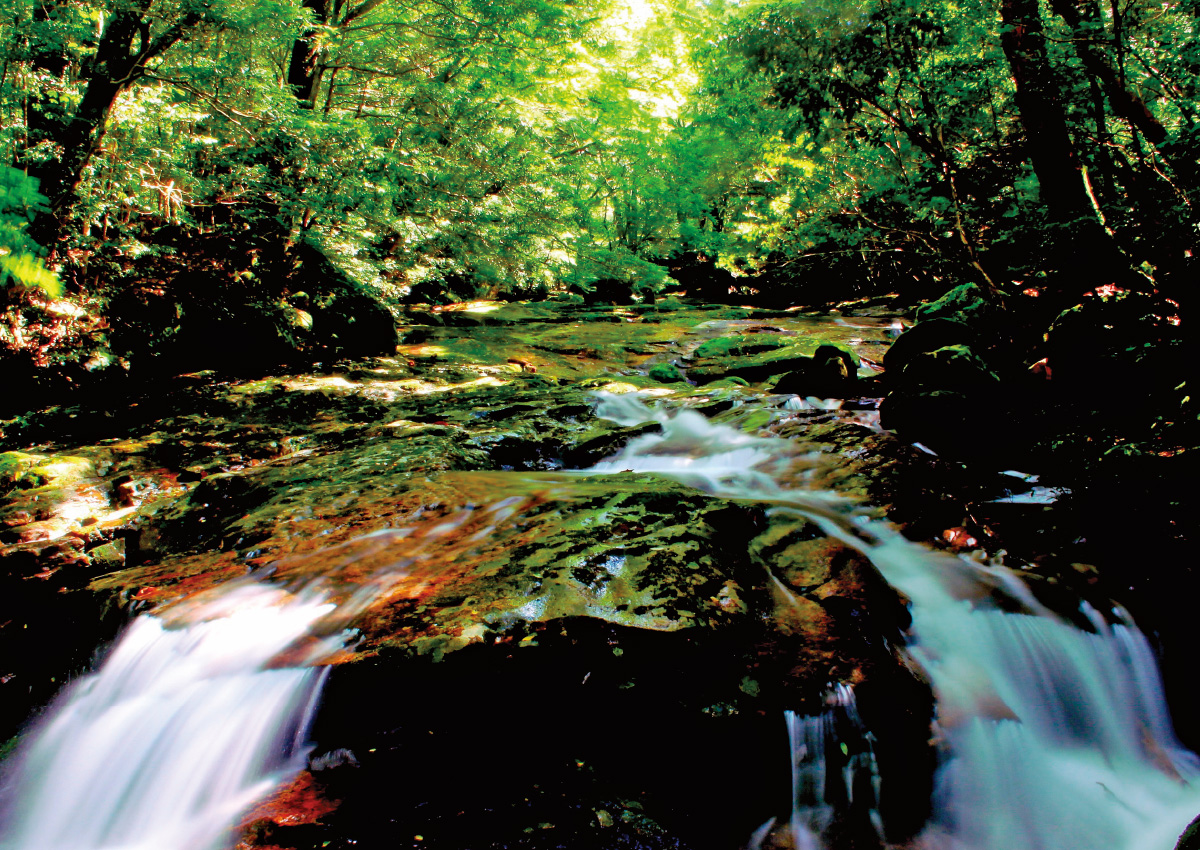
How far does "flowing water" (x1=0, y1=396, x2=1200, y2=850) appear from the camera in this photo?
2213 millimetres

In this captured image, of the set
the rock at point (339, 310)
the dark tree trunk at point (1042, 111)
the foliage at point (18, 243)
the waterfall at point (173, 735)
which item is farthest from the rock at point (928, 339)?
the rock at point (339, 310)

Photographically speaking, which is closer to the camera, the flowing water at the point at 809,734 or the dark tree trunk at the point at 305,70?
the flowing water at the point at 809,734

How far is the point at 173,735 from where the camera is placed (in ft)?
7.93

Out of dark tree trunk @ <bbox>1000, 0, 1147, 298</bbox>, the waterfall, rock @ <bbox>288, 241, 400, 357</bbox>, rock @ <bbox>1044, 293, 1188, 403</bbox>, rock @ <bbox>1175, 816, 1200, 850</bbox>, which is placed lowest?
the waterfall

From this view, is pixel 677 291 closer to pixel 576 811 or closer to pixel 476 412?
pixel 476 412

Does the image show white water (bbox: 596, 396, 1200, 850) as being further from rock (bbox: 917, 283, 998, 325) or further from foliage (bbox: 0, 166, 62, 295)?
rock (bbox: 917, 283, 998, 325)

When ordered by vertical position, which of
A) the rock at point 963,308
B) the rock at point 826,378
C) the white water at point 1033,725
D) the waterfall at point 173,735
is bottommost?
the waterfall at point 173,735

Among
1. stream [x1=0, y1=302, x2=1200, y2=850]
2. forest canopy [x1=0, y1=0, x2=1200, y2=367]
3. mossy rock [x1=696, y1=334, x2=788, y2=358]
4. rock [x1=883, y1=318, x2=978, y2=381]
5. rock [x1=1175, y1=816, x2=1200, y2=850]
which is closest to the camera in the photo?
rock [x1=1175, y1=816, x2=1200, y2=850]

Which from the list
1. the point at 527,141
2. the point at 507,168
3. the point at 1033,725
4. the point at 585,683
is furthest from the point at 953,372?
the point at 527,141

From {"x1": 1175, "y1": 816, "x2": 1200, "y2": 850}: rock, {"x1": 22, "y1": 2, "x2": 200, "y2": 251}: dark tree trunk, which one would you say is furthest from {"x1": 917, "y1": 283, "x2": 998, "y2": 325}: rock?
{"x1": 22, "y1": 2, "x2": 200, "y2": 251}: dark tree trunk

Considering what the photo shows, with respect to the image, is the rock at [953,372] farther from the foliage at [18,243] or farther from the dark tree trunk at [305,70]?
the dark tree trunk at [305,70]

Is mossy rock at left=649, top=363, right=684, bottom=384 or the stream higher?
mossy rock at left=649, top=363, right=684, bottom=384

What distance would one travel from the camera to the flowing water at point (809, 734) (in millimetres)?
2213

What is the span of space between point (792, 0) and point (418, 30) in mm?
5653
